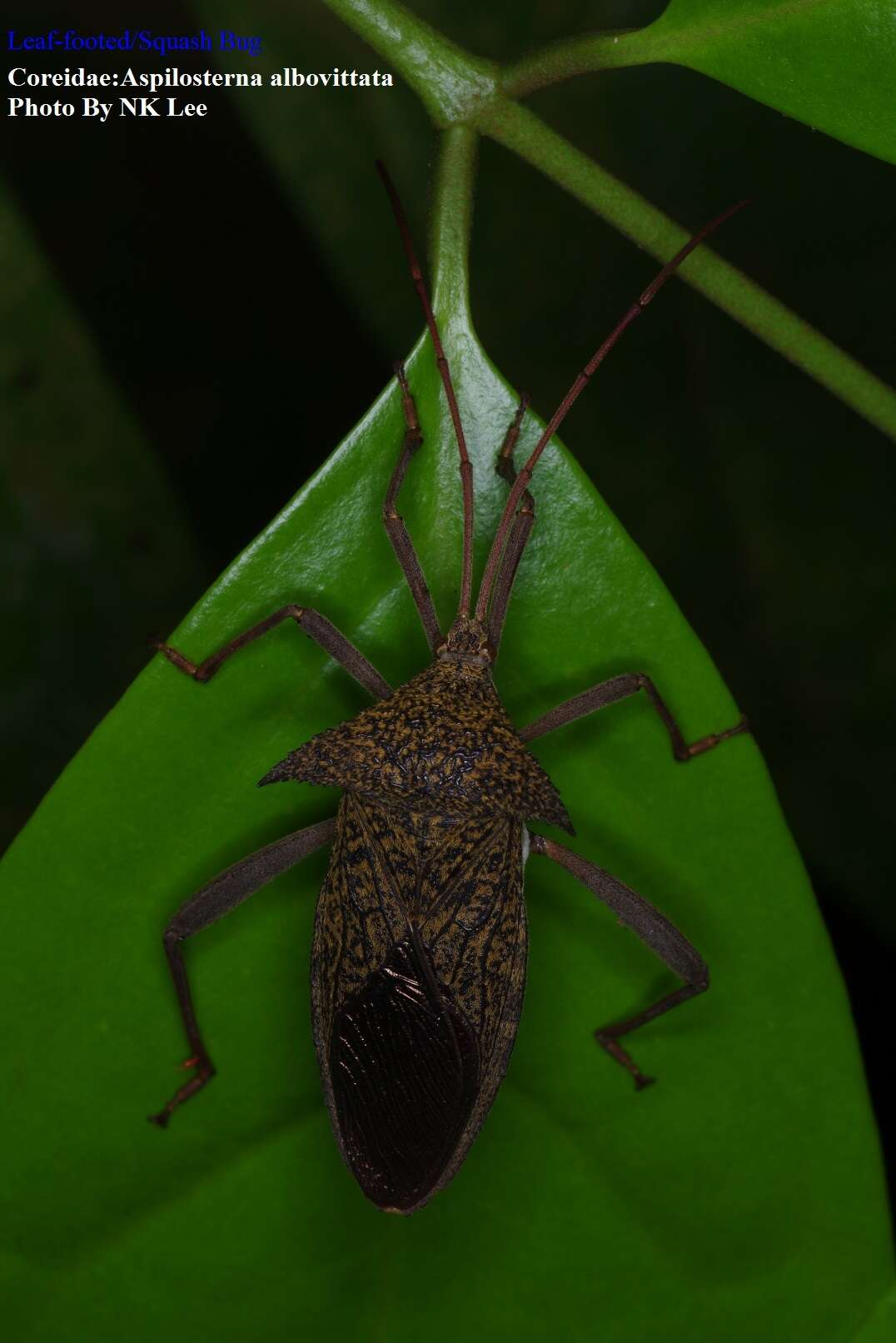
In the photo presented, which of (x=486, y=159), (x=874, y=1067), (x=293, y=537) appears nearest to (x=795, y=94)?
(x=293, y=537)

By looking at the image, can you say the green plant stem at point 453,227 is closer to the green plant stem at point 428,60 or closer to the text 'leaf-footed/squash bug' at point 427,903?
the green plant stem at point 428,60

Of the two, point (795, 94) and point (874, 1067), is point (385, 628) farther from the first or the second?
point (874, 1067)

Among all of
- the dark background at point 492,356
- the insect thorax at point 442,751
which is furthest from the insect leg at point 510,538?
the dark background at point 492,356

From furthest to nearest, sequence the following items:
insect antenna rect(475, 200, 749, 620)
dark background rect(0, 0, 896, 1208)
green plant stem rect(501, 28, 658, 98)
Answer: dark background rect(0, 0, 896, 1208) → insect antenna rect(475, 200, 749, 620) → green plant stem rect(501, 28, 658, 98)

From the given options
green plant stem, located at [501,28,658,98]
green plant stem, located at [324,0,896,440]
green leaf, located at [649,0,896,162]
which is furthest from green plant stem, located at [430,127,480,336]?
green leaf, located at [649,0,896,162]

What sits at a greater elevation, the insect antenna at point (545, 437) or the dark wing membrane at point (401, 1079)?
the insect antenna at point (545, 437)

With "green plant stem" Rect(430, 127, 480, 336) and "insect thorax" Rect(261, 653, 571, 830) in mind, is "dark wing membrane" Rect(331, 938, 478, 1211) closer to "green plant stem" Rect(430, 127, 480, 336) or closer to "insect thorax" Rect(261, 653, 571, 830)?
"insect thorax" Rect(261, 653, 571, 830)
